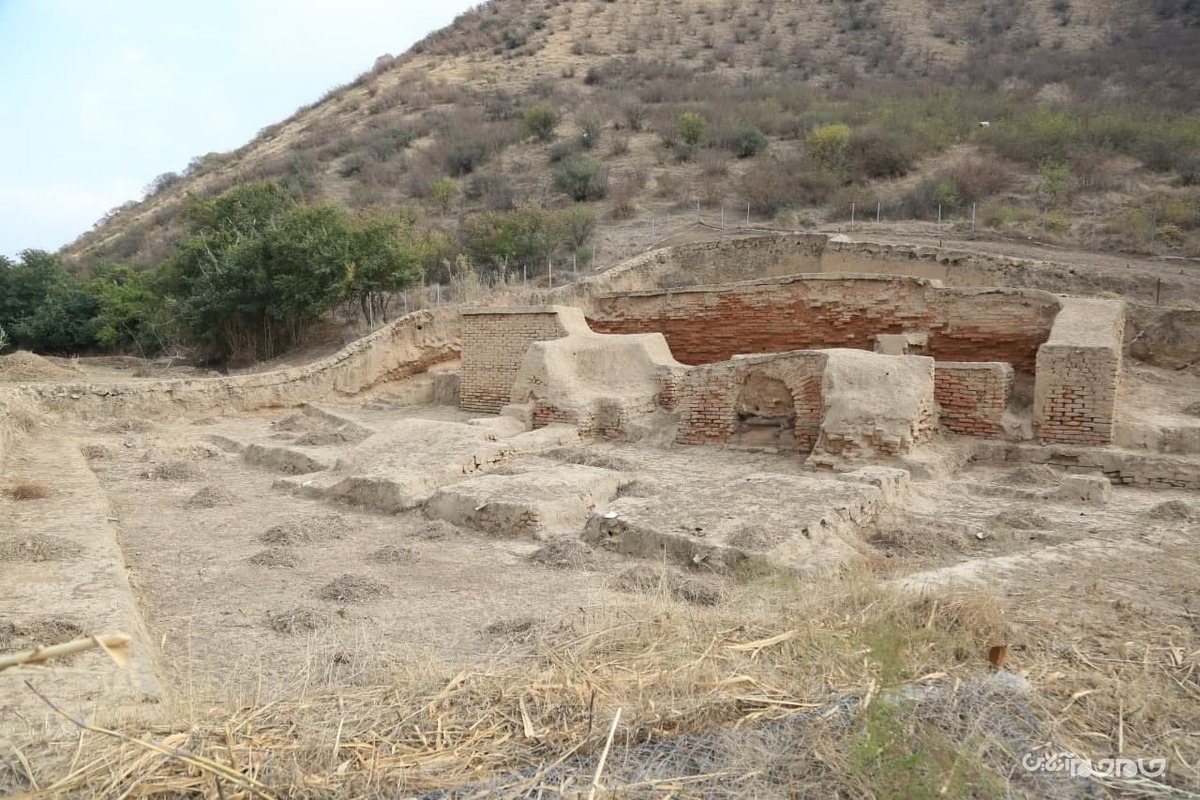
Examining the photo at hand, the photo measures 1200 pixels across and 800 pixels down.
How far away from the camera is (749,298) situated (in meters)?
13.2

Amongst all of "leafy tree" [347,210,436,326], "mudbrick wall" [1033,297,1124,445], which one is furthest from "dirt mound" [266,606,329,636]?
"leafy tree" [347,210,436,326]

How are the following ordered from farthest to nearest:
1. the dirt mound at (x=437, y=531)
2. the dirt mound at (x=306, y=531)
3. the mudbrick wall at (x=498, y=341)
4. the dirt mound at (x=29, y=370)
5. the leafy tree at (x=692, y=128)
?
the leafy tree at (x=692, y=128)
the dirt mound at (x=29, y=370)
the mudbrick wall at (x=498, y=341)
the dirt mound at (x=437, y=531)
the dirt mound at (x=306, y=531)

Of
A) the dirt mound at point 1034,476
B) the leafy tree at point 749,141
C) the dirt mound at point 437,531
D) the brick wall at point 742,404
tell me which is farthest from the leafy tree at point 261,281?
the leafy tree at point 749,141

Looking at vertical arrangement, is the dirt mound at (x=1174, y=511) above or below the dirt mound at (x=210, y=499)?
below

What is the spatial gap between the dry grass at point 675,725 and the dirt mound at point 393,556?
271cm

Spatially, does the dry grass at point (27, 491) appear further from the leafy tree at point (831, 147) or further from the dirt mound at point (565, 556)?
the leafy tree at point (831, 147)

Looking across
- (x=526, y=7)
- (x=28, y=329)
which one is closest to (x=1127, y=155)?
(x=28, y=329)

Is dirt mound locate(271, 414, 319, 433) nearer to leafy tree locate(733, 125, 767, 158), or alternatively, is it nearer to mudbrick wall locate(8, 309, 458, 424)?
mudbrick wall locate(8, 309, 458, 424)

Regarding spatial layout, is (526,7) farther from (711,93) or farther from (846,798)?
(846,798)

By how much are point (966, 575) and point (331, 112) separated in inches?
1731

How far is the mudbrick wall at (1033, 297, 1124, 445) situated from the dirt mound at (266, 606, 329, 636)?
24.8ft

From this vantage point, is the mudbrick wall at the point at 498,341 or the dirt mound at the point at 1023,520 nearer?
the dirt mound at the point at 1023,520

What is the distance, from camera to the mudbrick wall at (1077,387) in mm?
8484

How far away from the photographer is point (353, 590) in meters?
5.39
